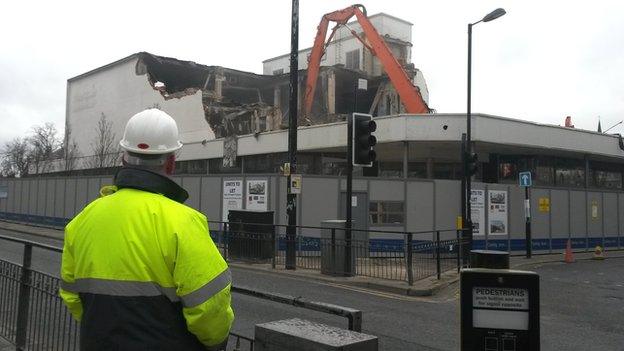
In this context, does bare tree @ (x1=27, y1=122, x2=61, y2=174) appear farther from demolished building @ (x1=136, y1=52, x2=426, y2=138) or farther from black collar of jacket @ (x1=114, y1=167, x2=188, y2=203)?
black collar of jacket @ (x1=114, y1=167, x2=188, y2=203)

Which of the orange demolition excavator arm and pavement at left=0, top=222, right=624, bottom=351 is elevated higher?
the orange demolition excavator arm

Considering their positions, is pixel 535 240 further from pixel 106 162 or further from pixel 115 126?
pixel 115 126

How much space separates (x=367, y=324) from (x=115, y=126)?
44707 mm

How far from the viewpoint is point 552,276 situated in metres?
15.5

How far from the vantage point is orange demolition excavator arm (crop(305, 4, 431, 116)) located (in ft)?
91.3

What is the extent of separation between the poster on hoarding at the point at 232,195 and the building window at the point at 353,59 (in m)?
29.9

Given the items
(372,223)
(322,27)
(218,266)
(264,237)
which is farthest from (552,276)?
(322,27)

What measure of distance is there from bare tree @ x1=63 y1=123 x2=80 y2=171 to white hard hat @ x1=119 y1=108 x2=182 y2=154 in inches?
2039

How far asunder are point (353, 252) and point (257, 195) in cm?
702

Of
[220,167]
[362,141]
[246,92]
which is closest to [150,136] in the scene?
[362,141]

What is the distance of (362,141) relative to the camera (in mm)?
13164

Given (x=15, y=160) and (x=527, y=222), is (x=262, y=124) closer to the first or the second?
(x=527, y=222)

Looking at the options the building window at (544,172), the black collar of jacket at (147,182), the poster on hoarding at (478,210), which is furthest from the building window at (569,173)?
the black collar of jacket at (147,182)

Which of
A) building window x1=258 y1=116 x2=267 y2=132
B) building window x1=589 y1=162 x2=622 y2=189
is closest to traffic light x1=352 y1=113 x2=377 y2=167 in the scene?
building window x1=589 y1=162 x2=622 y2=189
